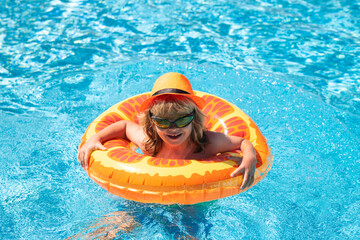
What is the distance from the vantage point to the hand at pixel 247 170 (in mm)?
3607

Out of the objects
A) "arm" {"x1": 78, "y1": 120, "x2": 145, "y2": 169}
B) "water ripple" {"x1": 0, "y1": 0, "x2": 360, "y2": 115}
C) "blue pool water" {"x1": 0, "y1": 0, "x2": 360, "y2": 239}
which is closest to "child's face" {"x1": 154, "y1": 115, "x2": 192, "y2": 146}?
"arm" {"x1": 78, "y1": 120, "x2": 145, "y2": 169}

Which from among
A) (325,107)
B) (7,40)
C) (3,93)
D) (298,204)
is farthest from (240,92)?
(7,40)

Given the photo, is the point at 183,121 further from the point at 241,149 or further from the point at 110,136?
the point at 110,136

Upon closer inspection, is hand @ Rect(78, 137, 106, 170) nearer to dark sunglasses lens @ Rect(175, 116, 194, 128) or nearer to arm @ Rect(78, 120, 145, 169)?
arm @ Rect(78, 120, 145, 169)

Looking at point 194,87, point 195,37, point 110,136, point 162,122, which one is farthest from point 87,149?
point 195,37

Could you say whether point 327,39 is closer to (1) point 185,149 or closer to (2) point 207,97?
(2) point 207,97

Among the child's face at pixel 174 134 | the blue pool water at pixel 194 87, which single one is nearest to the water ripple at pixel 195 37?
the blue pool water at pixel 194 87

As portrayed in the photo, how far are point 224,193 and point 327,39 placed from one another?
5091mm

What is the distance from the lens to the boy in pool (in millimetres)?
3566

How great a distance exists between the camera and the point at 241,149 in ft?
12.7

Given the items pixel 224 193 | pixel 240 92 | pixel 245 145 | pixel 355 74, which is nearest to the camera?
pixel 224 193

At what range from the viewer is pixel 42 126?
5699 mm

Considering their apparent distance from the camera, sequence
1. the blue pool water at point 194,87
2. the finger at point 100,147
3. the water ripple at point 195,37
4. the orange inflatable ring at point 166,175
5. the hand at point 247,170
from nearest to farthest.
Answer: the orange inflatable ring at point 166,175 → the hand at point 247,170 → the finger at point 100,147 → the blue pool water at point 194,87 → the water ripple at point 195,37

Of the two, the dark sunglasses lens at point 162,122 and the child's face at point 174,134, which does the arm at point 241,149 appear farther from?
the dark sunglasses lens at point 162,122
